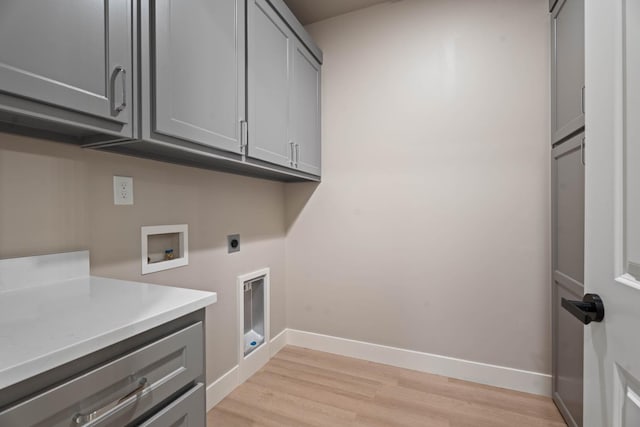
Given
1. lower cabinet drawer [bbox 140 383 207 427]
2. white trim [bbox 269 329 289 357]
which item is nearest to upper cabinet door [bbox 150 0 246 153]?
lower cabinet drawer [bbox 140 383 207 427]

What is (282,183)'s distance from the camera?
8.37ft

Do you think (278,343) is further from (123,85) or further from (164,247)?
(123,85)

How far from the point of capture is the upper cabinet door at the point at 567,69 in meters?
1.41

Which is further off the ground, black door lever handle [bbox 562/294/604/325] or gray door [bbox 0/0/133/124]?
gray door [bbox 0/0/133/124]

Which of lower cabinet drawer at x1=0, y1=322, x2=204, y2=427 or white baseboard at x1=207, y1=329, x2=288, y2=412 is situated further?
white baseboard at x1=207, y1=329, x2=288, y2=412

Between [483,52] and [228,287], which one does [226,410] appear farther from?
[483,52]

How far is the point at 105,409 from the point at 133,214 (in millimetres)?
881

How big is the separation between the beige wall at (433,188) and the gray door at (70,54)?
1.66 meters

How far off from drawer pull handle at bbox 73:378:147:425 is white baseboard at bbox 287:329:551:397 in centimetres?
188

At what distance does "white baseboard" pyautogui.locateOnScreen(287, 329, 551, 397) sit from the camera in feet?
6.19

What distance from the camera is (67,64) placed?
0.80 metres

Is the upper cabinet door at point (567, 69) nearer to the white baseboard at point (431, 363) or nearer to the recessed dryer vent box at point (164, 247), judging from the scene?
the white baseboard at point (431, 363)

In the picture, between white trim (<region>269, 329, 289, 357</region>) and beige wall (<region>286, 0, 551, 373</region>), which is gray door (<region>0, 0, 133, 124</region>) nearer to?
beige wall (<region>286, 0, 551, 373</region>)

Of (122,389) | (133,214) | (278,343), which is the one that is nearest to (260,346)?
(278,343)
